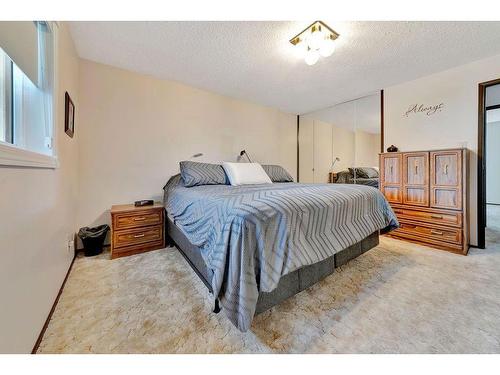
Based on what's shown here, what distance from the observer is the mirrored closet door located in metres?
3.47

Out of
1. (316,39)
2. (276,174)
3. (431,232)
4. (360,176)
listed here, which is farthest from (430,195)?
(316,39)

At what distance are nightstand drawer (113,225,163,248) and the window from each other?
1.06 meters

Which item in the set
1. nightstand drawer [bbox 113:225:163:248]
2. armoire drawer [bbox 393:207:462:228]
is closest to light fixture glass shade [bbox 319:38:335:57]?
armoire drawer [bbox 393:207:462:228]

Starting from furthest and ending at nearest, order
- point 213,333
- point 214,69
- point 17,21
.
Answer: point 214,69
point 213,333
point 17,21

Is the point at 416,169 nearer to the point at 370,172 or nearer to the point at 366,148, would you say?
the point at 370,172

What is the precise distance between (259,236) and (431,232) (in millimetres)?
2637

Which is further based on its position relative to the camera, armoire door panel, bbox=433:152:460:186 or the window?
armoire door panel, bbox=433:152:460:186

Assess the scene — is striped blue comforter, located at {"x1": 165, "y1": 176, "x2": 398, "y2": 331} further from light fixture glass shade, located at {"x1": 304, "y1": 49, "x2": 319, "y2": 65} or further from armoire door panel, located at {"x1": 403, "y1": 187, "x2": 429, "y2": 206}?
armoire door panel, located at {"x1": 403, "y1": 187, "x2": 429, "y2": 206}

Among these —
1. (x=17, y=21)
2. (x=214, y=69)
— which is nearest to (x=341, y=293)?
(x=17, y=21)

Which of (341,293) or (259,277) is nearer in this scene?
(259,277)

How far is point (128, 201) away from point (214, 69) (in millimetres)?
2048
